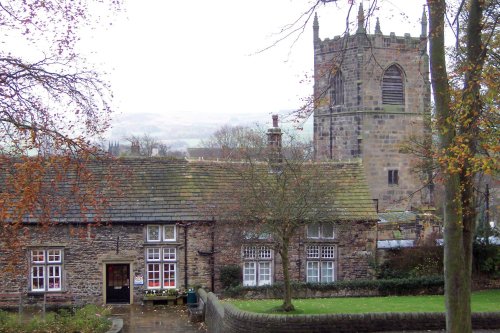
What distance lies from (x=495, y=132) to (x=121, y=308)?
18.2 meters

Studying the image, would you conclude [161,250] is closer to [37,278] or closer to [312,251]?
[37,278]

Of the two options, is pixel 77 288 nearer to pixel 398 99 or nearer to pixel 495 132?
pixel 495 132

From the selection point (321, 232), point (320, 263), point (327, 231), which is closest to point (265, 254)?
point (320, 263)

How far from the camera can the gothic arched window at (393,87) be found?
4638 centimetres

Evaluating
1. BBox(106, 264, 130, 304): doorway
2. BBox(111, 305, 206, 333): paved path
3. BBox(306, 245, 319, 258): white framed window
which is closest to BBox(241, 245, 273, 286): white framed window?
BBox(306, 245, 319, 258): white framed window

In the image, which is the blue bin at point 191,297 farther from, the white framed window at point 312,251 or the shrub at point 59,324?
the shrub at point 59,324

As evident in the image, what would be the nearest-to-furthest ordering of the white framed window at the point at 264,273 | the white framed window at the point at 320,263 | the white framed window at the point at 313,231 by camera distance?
the white framed window at the point at 264,273 → the white framed window at the point at 320,263 → the white framed window at the point at 313,231

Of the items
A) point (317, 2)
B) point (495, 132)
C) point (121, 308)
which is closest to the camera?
point (317, 2)

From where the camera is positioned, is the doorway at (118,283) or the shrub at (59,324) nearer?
the shrub at (59,324)

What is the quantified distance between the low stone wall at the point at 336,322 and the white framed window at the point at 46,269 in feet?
40.5

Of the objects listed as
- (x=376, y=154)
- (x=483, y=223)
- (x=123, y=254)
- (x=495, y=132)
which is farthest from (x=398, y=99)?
(x=495, y=132)

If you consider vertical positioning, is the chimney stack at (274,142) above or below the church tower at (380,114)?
below

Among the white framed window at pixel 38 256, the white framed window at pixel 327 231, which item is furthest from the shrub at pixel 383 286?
the white framed window at pixel 38 256

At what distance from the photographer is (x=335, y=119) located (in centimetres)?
4762
